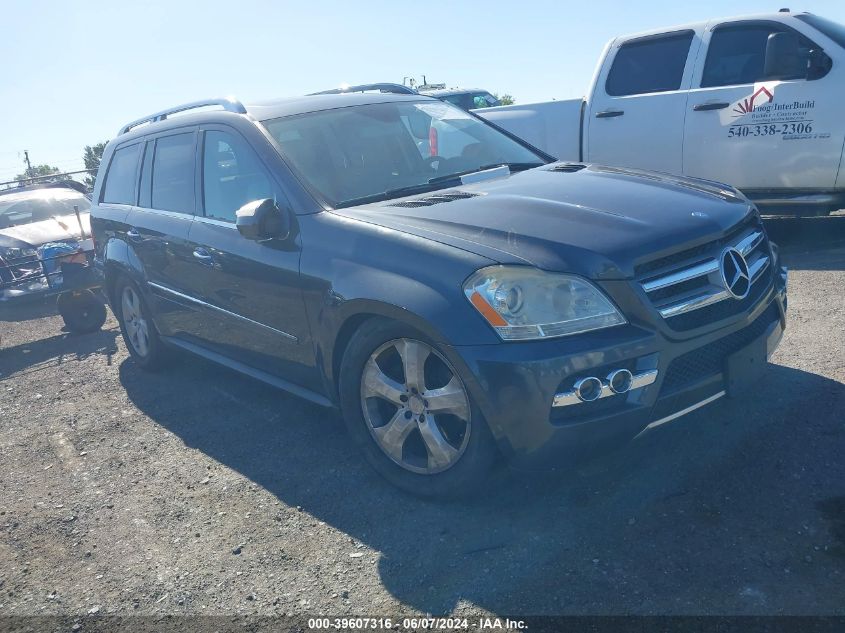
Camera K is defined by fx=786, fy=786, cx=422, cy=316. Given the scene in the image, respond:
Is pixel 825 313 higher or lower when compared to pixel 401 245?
lower

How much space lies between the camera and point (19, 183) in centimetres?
1551

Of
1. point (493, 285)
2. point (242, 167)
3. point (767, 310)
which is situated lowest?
point (767, 310)

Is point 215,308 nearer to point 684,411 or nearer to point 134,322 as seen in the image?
point 134,322

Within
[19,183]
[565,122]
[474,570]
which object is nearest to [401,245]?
[474,570]

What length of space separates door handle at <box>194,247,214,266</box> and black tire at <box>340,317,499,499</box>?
A: 4.42 feet

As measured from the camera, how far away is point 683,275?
10.5 ft

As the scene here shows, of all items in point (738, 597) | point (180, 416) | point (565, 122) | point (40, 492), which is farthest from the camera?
point (565, 122)

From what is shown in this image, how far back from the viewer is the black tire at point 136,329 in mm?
5844

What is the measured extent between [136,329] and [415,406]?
352cm

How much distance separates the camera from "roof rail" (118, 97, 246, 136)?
15.5ft

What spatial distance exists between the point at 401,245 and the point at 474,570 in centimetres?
136

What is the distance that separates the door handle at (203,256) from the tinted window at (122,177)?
1.45m

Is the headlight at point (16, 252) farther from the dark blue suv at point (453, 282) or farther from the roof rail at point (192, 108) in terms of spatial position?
the dark blue suv at point (453, 282)

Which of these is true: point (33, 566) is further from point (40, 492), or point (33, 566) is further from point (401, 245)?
point (401, 245)
